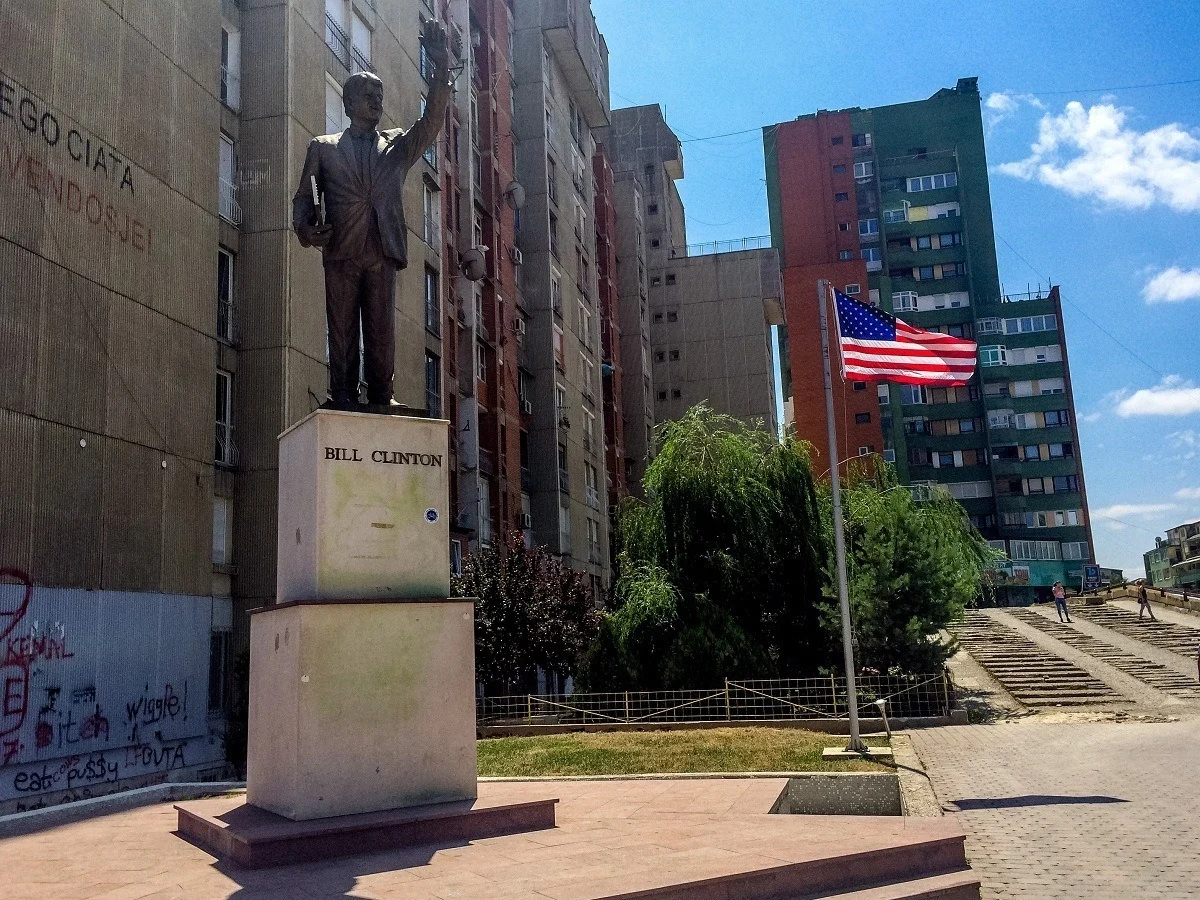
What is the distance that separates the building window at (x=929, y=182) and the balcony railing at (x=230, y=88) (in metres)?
72.8

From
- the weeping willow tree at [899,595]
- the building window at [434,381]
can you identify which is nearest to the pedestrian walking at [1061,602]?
the weeping willow tree at [899,595]

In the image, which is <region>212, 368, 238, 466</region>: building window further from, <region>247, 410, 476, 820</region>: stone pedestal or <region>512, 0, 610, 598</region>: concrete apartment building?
<region>512, 0, 610, 598</region>: concrete apartment building

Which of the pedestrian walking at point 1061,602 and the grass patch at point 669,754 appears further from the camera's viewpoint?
the pedestrian walking at point 1061,602

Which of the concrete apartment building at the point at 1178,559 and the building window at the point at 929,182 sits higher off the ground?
the building window at the point at 929,182

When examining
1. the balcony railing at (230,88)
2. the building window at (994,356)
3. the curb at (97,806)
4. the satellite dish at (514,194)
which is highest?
the building window at (994,356)

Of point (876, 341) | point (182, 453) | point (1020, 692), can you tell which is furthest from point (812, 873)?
point (1020, 692)

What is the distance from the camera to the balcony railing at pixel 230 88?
26.5 metres

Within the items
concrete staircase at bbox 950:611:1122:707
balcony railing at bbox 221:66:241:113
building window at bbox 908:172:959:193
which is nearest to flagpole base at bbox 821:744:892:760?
concrete staircase at bbox 950:611:1122:707

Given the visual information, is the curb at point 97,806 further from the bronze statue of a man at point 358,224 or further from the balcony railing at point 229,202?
the balcony railing at point 229,202

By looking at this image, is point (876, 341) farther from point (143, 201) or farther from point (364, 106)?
point (143, 201)

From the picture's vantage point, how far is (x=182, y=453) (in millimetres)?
22891

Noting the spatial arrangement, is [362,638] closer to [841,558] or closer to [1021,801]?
[1021,801]

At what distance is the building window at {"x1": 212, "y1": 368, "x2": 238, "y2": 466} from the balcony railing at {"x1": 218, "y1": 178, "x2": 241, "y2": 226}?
3.89m

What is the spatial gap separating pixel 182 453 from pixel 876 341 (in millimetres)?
14984
